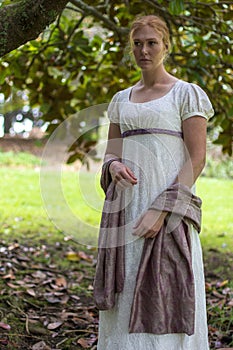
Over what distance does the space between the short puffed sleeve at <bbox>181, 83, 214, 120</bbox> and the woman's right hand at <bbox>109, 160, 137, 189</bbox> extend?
0.25 meters

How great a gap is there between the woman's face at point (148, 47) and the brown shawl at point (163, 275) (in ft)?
1.41

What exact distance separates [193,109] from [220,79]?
70.4 inches

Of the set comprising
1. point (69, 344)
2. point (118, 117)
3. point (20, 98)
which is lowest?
point (69, 344)

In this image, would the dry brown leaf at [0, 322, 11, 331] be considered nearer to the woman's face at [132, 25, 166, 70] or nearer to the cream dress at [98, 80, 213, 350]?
the cream dress at [98, 80, 213, 350]

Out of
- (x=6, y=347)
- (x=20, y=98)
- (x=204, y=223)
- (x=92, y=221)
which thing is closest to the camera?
(x=6, y=347)

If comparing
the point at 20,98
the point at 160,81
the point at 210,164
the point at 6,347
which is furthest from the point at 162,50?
the point at 210,164

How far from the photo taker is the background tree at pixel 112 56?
308cm

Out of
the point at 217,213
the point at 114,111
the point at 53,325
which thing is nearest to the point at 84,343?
the point at 53,325

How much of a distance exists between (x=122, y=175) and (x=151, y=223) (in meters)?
0.19

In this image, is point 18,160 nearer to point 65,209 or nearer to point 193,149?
point 65,209

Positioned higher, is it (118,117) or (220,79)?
(220,79)

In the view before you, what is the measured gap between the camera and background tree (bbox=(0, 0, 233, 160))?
10.1ft

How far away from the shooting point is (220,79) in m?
3.55

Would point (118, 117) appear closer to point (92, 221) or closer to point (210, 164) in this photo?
point (92, 221)
